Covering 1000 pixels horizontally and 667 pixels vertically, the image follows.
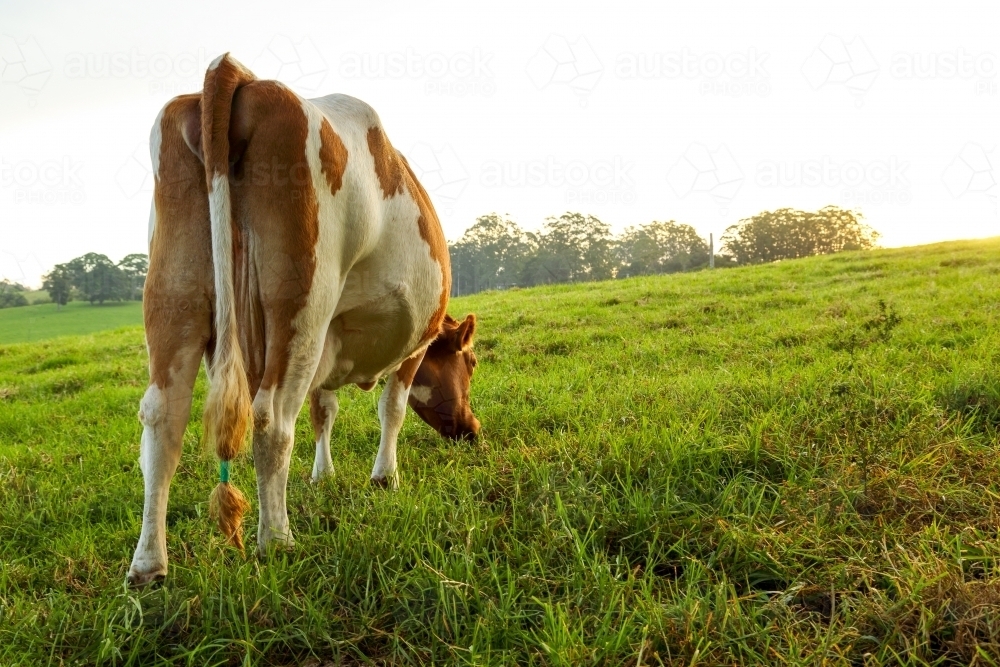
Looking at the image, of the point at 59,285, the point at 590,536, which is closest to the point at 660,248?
the point at 59,285

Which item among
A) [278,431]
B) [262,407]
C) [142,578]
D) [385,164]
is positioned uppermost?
[385,164]

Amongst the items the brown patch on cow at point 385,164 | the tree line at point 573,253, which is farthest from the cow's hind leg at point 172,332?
the tree line at point 573,253

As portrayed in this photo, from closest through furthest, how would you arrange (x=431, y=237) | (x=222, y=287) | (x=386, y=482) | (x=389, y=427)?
1. (x=222, y=287)
2. (x=431, y=237)
3. (x=386, y=482)
4. (x=389, y=427)

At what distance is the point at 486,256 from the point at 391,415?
40592 mm

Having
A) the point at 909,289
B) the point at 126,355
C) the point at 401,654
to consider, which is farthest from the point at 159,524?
the point at 909,289

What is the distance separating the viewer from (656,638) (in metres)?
1.99

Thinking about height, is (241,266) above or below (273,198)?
below

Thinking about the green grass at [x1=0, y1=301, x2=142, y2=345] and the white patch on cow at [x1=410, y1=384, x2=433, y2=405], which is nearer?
the white patch on cow at [x1=410, y1=384, x2=433, y2=405]

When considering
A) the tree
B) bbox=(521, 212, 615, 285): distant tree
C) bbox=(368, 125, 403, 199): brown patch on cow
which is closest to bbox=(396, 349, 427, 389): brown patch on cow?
bbox=(368, 125, 403, 199): brown patch on cow

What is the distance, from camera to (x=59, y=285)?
47.3 metres

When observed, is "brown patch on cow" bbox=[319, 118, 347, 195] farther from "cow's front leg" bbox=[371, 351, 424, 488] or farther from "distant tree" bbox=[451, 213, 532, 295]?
"distant tree" bbox=[451, 213, 532, 295]

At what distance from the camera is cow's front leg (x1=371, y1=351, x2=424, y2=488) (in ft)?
13.2

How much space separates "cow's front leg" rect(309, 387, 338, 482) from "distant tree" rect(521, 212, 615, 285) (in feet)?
138

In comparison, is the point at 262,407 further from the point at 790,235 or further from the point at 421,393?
the point at 790,235
